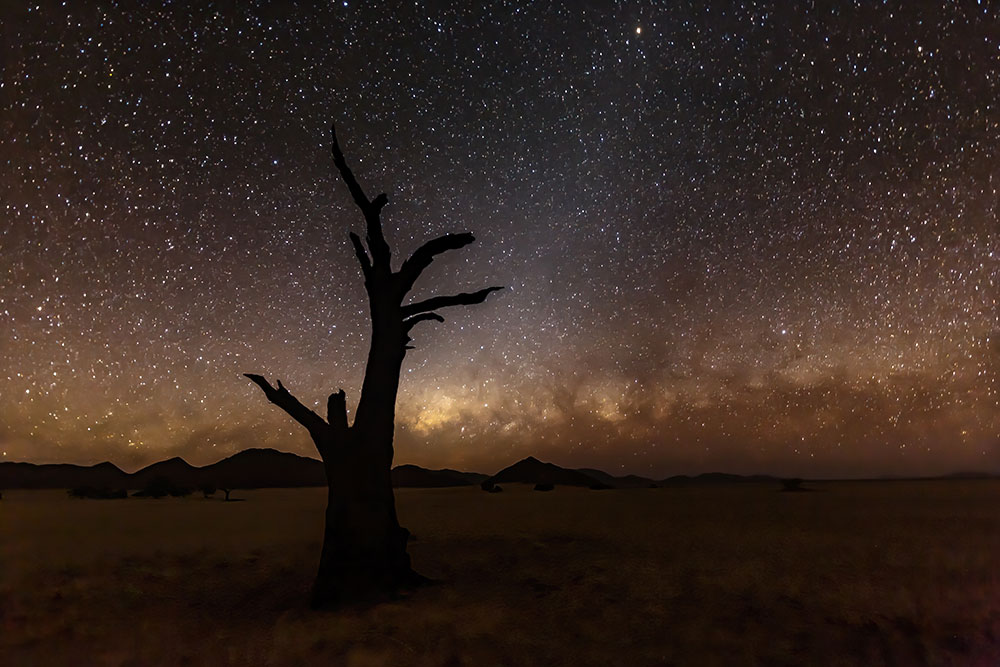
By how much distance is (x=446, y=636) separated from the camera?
7.76m

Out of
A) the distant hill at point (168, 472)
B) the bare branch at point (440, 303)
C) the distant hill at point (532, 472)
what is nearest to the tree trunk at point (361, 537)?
the bare branch at point (440, 303)

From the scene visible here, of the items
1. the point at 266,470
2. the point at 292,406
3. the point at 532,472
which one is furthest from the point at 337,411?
the point at 266,470

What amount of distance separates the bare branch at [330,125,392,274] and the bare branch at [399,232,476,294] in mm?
387

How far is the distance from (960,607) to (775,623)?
300cm

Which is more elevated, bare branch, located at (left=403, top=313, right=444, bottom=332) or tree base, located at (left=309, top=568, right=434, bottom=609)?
bare branch, located at (left=403, top=313, right=444, bottom=332)

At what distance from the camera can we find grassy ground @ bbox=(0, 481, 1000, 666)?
7238mm

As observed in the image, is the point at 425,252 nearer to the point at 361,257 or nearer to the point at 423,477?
the point at 361,257

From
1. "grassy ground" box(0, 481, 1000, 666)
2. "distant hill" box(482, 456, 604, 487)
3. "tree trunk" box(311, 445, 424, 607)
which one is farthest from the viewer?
"distant hill" box(482, 456, 604, 487)

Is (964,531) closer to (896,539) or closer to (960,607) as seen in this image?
(896,539)

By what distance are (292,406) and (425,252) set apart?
3458 mm

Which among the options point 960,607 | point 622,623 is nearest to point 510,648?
point 622,623

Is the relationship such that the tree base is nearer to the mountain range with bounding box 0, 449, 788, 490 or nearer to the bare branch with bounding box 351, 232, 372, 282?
the bare branch with bounding box 351, 232, 372, 282

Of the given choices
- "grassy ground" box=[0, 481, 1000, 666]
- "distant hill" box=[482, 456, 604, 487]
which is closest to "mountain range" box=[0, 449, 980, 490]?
"distant hill" box=[482, 456, 604, 487]

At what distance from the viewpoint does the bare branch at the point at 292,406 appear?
→ 34.1 feet
